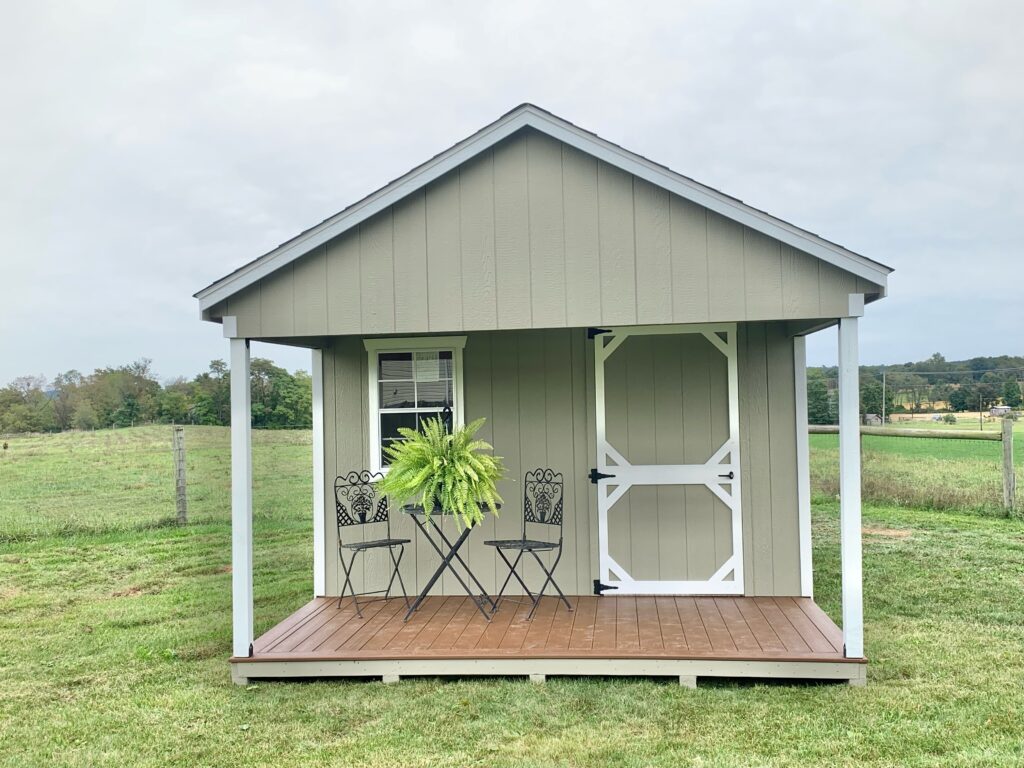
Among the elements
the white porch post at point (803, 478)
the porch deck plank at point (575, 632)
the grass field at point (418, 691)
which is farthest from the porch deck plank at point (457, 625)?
the white porch post at point (803, 478)

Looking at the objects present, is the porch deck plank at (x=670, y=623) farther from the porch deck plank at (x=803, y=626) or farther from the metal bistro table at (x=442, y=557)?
the metal bistro table at (x=442, y=557)

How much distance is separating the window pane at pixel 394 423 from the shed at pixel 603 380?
0.37 meters

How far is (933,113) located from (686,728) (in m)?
13.7

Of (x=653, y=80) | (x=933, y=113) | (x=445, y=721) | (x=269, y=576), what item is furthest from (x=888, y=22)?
(x=445, y=721)

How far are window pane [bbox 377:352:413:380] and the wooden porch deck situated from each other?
5.72ft

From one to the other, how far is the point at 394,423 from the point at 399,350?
56cm

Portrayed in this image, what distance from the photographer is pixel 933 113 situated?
14.2 meters

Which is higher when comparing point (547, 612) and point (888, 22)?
point (888, 22)

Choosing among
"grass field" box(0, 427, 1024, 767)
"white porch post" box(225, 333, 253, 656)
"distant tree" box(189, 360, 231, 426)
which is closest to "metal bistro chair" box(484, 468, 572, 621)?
"grass field" box(0, 427, 1024, 767)

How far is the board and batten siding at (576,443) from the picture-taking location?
5871mm

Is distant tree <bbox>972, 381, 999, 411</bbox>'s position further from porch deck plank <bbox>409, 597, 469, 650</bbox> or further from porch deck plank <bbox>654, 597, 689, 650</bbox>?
porch deck plank <bbox>409, 597, 469, 650</bbox>

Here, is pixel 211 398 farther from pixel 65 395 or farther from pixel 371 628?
pixel 371 628

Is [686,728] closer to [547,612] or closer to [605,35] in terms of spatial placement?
[547,612]

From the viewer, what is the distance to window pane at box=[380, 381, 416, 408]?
613cm
